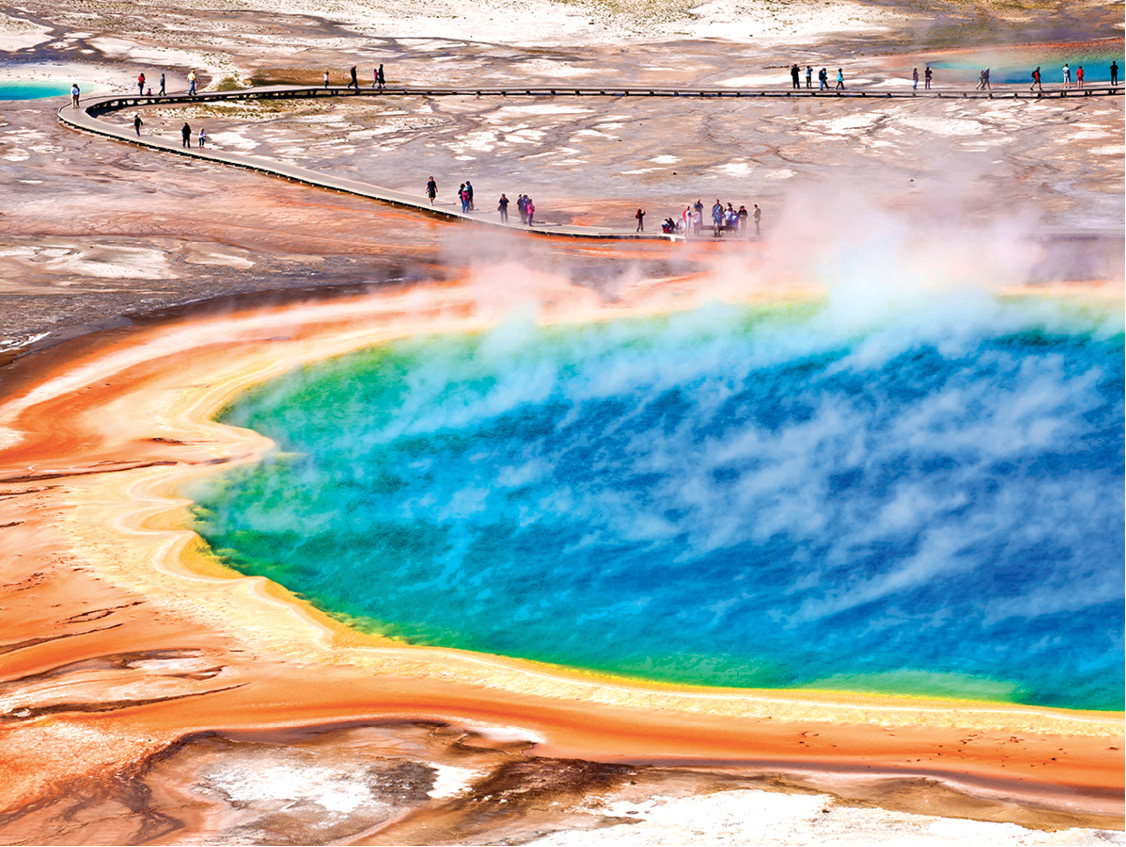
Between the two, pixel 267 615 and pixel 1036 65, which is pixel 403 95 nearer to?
pixel 1036 65

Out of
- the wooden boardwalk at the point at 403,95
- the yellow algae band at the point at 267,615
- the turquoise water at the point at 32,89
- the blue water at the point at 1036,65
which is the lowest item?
the yellow algae band at the point at 267,615

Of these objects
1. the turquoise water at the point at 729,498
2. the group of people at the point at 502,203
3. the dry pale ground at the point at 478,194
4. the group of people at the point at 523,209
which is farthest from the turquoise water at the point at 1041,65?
the turquoise water at the point at 729,498

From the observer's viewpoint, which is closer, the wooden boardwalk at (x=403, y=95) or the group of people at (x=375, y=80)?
the wooden boardwalk at (x=403, y=95)

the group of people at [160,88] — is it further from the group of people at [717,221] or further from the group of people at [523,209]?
the group of people at [717,221]

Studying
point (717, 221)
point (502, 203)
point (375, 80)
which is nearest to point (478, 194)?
point (502, 203)

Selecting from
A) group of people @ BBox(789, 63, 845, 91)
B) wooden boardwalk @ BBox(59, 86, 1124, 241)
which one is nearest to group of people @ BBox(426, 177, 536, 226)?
wooden boardwalk @ BBox(59, 86, 1124, 241)

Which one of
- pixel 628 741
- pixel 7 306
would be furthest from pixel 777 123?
pixel 628 741
